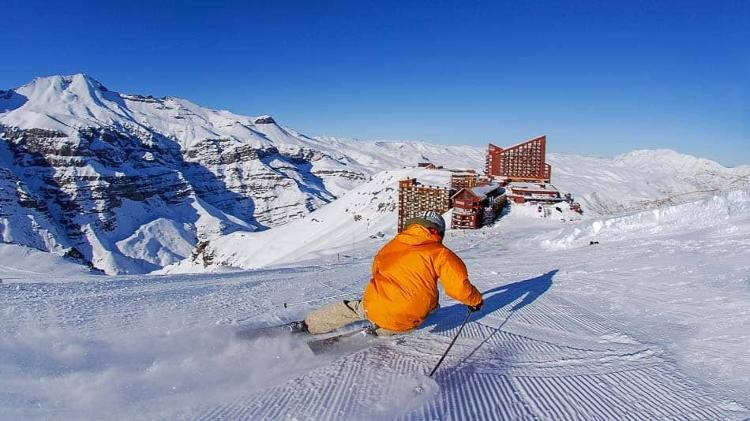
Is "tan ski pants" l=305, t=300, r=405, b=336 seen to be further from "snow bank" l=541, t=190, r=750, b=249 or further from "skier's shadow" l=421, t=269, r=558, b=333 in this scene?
"snow bank" l=541, t=190, r=750, b=249

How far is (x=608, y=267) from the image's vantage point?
879 centimetres

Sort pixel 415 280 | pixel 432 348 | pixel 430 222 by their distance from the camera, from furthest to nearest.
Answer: pixel 432 348 < pixel 430 222 < pixel 415 280

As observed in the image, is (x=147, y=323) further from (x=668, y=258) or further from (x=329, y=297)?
(x=668, y=258)

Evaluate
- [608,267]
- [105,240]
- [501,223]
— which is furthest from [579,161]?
[105,240]

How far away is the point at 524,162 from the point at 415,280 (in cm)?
3936

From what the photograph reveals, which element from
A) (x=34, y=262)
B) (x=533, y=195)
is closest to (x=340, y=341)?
(x=533, y=195)

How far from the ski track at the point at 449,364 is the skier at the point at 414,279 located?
1.28ft

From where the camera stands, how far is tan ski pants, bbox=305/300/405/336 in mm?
4605

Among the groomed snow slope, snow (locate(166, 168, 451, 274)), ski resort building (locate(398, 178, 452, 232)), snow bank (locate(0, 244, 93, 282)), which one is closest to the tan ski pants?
the groomed snow slope

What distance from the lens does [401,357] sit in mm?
4258

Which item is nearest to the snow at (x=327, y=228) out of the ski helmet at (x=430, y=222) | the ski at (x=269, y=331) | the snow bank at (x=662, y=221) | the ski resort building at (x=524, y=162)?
the ski resort building at (x=524, y=162)

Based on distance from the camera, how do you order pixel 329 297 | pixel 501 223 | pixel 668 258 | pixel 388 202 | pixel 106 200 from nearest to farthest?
pixel 329 297 < pixel 668 258 < pixel 501 223 < pixel 388 202 < pixel 106 200

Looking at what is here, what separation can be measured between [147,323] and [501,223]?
21.9 meters

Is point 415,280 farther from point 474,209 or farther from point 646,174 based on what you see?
point 646,174
